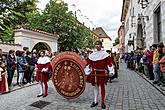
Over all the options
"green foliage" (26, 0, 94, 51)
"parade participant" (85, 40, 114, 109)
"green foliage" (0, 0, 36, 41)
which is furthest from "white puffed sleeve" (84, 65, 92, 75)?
"green foliage" (26, 0, 94, 51)

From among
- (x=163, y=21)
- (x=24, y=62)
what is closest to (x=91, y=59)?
(x=24, y=62)

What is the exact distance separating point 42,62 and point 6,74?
8.12 feet

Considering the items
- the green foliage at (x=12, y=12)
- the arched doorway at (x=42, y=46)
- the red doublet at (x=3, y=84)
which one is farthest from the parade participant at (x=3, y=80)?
the green foliage at (x=12, y=12)

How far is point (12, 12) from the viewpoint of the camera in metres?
24.5

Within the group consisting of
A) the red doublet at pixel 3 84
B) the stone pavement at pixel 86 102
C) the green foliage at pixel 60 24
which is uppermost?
the green foliage at pixel 60 24

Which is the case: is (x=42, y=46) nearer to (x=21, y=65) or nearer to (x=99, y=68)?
(x=21, y=65)

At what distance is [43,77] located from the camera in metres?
9.01

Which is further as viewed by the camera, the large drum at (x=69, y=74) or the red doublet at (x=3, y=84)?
the red doublet at (x=3, y=84)

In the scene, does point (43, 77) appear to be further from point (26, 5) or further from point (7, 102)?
point (26, 5)

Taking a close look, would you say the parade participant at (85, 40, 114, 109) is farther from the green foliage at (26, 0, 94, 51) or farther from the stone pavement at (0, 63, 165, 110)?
the green foliage at (26, 0, 94, 51)

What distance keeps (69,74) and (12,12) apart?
58.8 feet

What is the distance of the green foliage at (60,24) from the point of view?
86.4ft

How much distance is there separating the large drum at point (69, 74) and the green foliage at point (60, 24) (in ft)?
59.7

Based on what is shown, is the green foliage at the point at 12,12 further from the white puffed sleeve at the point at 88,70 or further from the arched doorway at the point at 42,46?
the white puffed sleeve at the point at 88,70
